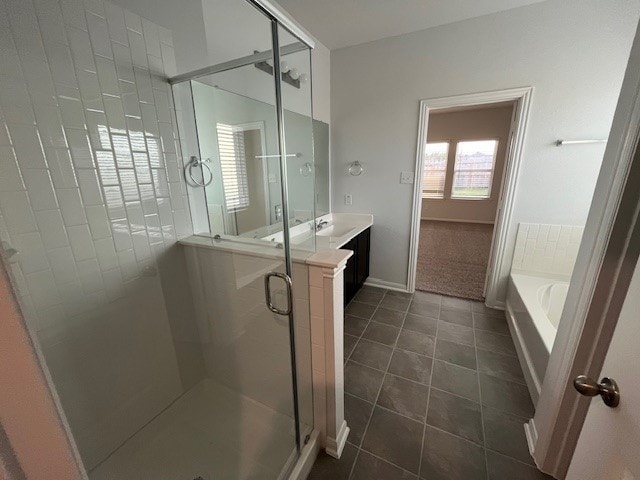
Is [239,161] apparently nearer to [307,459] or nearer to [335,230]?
[335,230]

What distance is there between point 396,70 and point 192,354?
3.00m

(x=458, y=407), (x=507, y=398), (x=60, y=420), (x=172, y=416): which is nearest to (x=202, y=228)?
(x=172, y=416)

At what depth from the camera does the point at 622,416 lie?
557 mm


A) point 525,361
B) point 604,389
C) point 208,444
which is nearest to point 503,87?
point 525,361

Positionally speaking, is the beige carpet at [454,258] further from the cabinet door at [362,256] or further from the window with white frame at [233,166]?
the window with white frame at [233,166]

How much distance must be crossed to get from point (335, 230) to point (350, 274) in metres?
0.58

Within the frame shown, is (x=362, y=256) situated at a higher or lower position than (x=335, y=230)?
lower

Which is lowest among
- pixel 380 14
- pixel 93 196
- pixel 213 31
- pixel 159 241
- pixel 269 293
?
pixel 269 293

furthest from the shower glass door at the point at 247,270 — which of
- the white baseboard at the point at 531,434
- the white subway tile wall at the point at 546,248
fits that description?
the white subway tile wall at the point at 546,248

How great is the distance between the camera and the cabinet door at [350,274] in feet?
8.37

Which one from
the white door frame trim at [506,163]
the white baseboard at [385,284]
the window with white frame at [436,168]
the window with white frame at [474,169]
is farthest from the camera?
the window with white frame at [436,168]

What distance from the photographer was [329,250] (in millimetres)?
1275

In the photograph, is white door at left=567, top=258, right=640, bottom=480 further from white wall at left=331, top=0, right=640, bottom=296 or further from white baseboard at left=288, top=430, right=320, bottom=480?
white wall at left=331, top=0, right=640, bottom=296

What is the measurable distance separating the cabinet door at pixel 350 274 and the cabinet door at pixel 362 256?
2.8 inches
